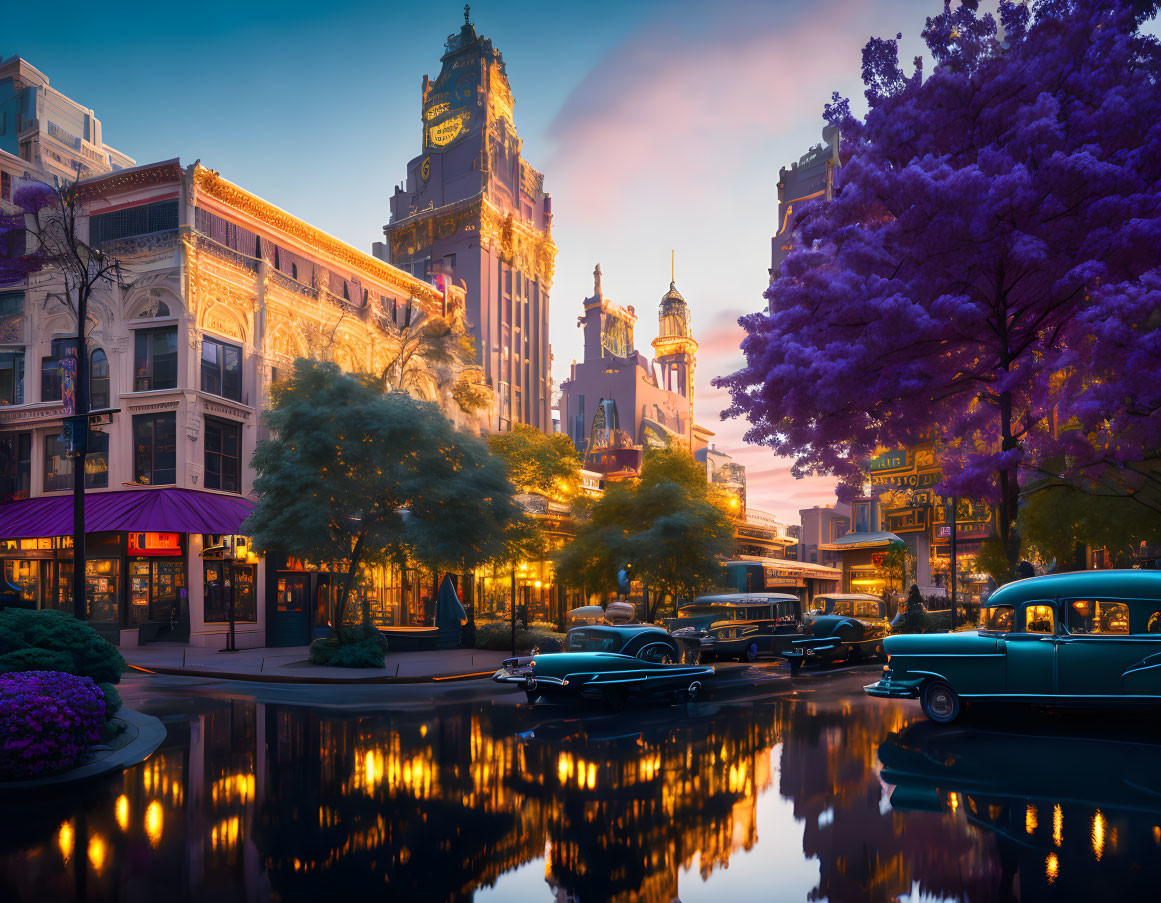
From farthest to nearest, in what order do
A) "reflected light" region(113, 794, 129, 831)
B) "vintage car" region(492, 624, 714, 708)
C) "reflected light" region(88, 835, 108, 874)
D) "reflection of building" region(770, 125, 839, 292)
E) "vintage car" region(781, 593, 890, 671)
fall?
"reflection of building" region(770, 125, 839, 292) → "vintage car" region(781, 593, 890, 671) → "vintage car" region(492, 624, 714, 708) → "reflected light" region(113, 794, 129, 831) → "reflected light" region(88, 835, 108, 874)

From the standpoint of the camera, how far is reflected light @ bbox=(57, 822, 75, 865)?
21.7ft

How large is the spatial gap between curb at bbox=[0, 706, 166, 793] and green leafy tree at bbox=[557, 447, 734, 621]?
21.3 meters

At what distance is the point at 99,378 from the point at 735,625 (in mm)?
25941

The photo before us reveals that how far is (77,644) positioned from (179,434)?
20.7 meters

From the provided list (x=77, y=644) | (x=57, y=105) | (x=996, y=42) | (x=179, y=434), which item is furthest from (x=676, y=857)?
(x=57, y=105)

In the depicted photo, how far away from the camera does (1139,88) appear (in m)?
12.3

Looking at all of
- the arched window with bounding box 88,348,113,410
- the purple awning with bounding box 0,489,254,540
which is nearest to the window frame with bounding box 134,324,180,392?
the arched window with bounding box 88,348,113,410

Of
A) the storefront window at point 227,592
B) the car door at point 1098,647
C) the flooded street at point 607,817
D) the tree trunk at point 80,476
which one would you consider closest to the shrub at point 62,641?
the flooded street at point 607,817

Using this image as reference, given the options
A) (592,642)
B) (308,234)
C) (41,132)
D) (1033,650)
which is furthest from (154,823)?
(41,132)

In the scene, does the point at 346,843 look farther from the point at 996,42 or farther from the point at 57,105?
the point at 57,105

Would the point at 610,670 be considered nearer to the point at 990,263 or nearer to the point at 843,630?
the point at 990,263

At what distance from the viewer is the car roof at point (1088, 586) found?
442 inches

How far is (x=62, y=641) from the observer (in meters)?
11.8

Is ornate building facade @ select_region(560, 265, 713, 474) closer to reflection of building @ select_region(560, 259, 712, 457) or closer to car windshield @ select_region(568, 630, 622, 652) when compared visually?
reflection of building @ select_region(560, 259, 712, 457)
